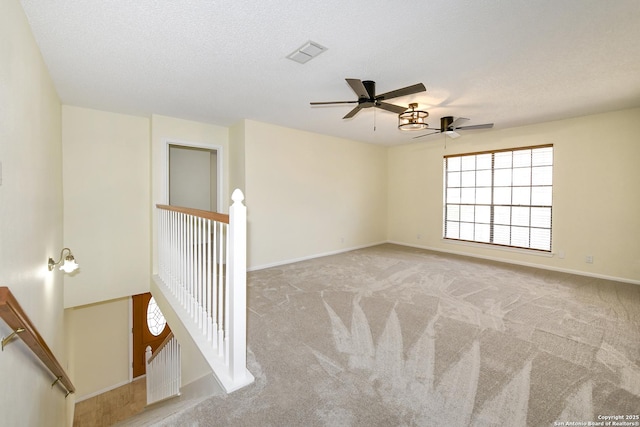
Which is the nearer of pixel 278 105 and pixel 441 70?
pixel 441 70

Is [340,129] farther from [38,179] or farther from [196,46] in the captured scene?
[38,179]

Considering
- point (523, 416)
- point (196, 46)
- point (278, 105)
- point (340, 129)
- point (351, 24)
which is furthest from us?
point (340, 129)

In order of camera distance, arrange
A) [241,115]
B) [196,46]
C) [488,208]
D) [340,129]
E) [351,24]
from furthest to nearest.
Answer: [488,208] → [340,129] → [241,115] → [196,46] → [351,24]

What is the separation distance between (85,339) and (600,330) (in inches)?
304

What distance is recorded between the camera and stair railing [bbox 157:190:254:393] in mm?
1814

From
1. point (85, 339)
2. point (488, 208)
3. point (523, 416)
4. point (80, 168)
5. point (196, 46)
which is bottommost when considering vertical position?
point (85, 339)

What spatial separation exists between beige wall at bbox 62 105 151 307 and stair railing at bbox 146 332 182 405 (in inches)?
45.1

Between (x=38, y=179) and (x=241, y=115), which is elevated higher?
(x=241, y=115)

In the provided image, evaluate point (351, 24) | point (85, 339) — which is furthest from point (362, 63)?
point (85, 339)

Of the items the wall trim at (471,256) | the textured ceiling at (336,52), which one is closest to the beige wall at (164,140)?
the textured ceiling at (336,52)

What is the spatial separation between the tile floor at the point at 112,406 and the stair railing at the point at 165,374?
47 centimetres

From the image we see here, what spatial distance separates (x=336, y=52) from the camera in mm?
2393

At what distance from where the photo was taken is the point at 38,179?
2357mm

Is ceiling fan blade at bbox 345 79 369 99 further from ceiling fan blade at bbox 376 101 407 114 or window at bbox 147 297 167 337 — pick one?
window at bbox 147 297 167 337
